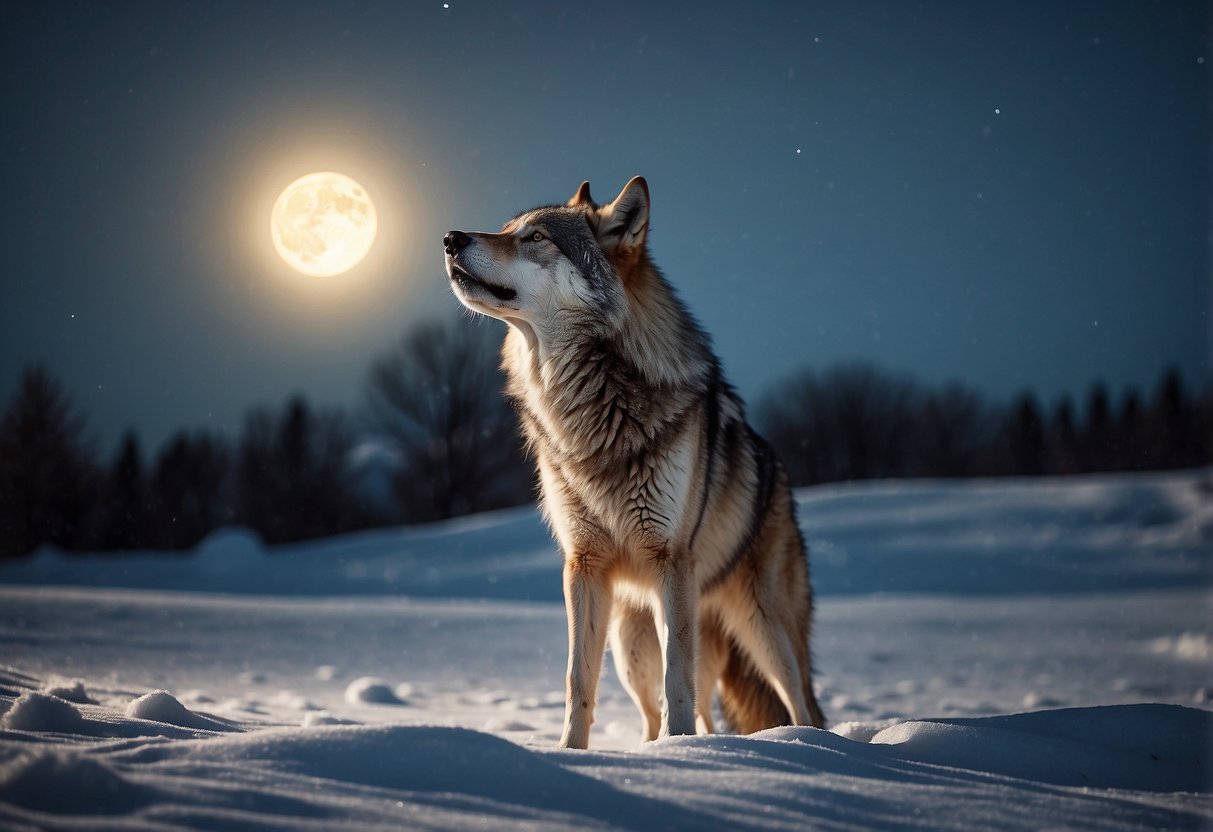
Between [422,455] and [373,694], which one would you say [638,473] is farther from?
[422,455]

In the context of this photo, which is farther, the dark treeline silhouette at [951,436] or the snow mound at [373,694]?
the dark treeline silhouette at [951,436]

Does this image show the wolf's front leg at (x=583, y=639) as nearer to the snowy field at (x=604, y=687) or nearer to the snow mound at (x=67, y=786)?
the snowy field at (x=604, y=687)

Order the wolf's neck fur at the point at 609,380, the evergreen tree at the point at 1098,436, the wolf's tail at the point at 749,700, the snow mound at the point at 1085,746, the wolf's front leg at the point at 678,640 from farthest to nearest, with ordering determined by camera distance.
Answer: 1. the evergreen tree at the point at 1098,436
2. the wolf's tail at the point at 749,700
3. the wolf's neck fur at the point at 609,380
4. the wolf's front leg at the point at 678,640
5. the snow mound at the point at 1085,746

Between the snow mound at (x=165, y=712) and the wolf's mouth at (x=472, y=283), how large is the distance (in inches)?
72.8

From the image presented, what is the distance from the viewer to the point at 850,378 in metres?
40.4

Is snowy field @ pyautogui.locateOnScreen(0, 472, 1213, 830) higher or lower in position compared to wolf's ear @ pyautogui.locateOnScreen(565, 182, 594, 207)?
A: lower

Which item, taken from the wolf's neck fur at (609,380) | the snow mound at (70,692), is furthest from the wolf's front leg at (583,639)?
the snow mound at (70,692)

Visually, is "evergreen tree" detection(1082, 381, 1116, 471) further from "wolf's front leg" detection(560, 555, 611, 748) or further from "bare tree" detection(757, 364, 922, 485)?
"wolf's front leg" detection(560, 555, 611, 748)

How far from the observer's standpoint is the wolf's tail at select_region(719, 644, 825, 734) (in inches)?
149

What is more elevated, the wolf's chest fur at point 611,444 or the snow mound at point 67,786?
the wolf's chest fur at point 611,444

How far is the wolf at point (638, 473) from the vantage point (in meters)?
3.02

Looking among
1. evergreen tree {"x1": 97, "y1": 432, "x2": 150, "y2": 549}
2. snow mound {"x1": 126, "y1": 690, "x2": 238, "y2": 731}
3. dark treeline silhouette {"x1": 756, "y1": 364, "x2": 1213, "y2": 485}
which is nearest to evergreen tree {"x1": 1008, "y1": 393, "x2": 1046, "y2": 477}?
dark treeline silhouette {"x1": 756, "y1": 364, "x2": 1213, "y2": 485}

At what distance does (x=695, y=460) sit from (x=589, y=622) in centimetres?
79

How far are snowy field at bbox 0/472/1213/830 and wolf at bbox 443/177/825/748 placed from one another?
0.46m
